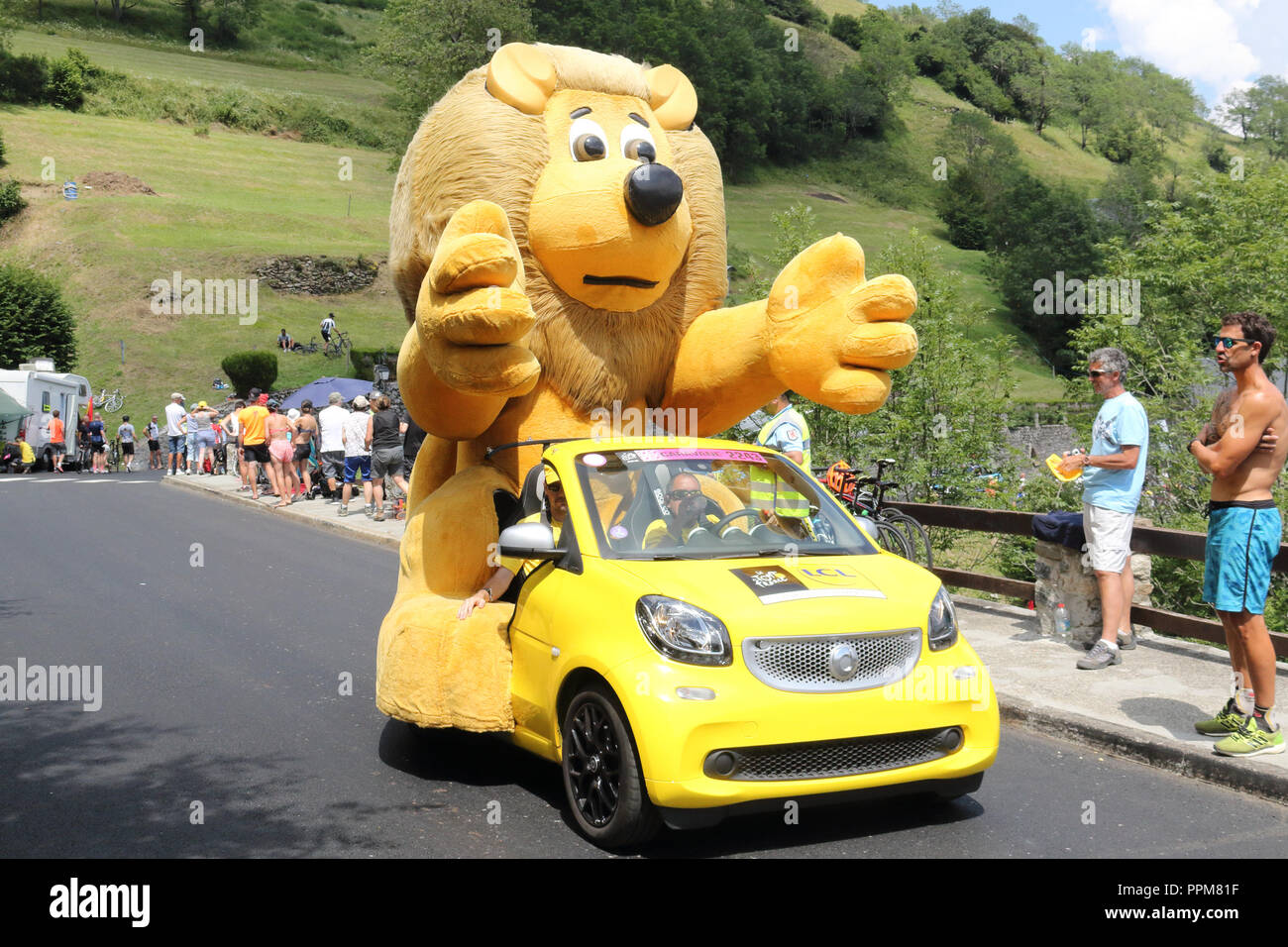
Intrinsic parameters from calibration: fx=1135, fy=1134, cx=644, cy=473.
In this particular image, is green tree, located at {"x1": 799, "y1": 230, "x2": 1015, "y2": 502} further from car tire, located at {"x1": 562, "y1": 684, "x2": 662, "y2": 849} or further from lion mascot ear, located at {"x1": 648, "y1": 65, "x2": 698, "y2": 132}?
car tire, located at {"x1": 562, "y1": 684, "x2": 662, "y2": 849}

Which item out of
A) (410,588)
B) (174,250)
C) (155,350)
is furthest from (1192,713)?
(174,250)

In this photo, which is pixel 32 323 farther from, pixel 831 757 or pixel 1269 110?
pixel 1269 110

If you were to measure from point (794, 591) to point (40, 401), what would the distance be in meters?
33.4

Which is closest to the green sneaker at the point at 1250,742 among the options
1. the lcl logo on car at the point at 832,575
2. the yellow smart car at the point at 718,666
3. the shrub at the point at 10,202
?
the yellow smart car at the point at 718,666

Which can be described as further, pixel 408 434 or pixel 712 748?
pixel 408 434

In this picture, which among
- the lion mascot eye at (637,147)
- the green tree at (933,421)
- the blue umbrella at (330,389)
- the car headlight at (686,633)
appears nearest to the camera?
the car headlight at (686,633)

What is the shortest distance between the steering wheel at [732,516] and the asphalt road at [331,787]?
1.31 metres

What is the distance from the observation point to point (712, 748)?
424 centimetres

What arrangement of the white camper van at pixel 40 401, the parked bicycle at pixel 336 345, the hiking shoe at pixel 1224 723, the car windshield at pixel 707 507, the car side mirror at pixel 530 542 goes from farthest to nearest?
the parked bicycle at pixel 336 345 → the white camper van at pixel 40 401 → the hiking shoe at pixel 1224 723 → the car windshield at pixel 707 507 → the car side mirror at pixel 530 542

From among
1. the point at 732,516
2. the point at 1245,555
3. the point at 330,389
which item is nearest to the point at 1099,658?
the point at 1245,555

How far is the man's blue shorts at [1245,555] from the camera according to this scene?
5.52 metres

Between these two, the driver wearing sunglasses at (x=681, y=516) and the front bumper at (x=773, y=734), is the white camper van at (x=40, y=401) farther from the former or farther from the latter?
the front bumper at (x=773, y=734)

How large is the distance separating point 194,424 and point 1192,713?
27066mm
